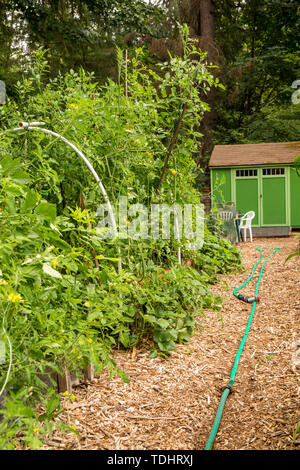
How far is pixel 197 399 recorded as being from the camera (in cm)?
232

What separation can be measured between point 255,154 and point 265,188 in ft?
3.63

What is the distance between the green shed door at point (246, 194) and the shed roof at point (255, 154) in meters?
0.50

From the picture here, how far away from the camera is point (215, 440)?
191 centimetres

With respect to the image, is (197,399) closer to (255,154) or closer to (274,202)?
(274,202)

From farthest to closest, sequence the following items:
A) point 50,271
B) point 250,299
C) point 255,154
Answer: point 255,154 < point 250,299 < point 50,271

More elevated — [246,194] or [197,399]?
[246,194]

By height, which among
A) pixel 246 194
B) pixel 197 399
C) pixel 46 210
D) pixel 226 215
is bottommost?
pixel 197 399

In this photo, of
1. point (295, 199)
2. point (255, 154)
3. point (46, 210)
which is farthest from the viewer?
point (255, 154)

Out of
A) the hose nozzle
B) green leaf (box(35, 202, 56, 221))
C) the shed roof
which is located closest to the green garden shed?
the shed roof

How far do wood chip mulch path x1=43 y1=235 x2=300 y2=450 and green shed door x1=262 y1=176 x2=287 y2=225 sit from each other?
8.58 meters

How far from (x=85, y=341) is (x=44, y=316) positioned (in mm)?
218

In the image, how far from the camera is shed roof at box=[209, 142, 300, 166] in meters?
11.9

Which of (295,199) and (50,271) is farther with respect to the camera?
(295,199)

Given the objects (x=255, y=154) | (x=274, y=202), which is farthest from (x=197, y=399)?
(x=255, y=154)
